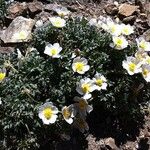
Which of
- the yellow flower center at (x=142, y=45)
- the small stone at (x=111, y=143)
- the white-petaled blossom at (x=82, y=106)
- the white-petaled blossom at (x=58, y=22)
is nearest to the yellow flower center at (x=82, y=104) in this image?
the white-petaled blossom at (x=82, y=106)

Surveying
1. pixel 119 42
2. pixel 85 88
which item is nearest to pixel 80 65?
pixel 85 88

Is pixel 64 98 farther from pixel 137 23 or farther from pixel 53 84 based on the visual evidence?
pixel 137 23

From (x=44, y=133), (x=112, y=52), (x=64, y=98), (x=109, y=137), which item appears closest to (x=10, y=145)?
(x=44, y=133)

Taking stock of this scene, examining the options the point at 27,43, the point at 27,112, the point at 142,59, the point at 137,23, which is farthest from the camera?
the point at 137,23

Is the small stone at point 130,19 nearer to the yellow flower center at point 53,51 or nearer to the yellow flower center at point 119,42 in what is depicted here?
the yellow flower center at point 119,42

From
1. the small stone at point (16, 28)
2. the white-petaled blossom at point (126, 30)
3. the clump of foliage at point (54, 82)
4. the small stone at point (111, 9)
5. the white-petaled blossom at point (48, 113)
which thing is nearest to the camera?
the white-petaled blossom at point (48, 113)

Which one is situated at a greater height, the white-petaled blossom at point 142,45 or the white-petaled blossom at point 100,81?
the white-petaled blossom at point 142,45

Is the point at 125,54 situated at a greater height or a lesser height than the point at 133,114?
greater

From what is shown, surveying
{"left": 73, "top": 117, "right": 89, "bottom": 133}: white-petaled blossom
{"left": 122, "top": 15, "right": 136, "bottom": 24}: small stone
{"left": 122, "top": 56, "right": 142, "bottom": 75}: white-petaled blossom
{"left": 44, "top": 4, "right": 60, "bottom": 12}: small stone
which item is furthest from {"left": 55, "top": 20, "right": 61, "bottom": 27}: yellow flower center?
{"left": 122, "top": 15, "right": 136, "bottom": 24}: small stone
